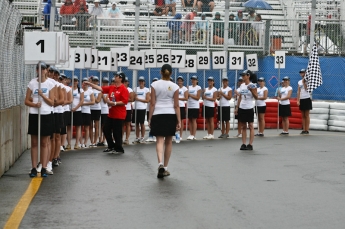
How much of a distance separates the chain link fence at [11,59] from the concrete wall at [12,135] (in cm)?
19

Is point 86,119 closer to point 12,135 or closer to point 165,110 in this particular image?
point 12,135

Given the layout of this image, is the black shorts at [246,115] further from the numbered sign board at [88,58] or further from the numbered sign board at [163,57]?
the numbered sign board at [163,57]

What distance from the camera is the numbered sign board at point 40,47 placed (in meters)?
14.4

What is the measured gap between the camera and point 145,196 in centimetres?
1134

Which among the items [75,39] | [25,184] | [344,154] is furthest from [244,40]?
[25,184]

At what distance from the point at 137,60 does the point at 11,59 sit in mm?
8474

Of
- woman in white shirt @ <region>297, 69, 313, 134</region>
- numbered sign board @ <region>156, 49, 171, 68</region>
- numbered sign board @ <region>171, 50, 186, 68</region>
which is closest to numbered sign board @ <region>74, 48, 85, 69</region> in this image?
numbered sign board @ <region>156, 49, 171, 68</region>

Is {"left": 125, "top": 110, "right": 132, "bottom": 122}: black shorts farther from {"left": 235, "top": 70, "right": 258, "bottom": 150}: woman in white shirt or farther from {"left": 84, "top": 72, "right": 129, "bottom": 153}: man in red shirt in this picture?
{"left": 235, "top": 70, "right": 258, "bottom": 150}: woman in white shirt

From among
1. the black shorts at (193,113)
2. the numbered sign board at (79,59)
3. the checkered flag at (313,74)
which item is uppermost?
the numbered sign board at (79,59)

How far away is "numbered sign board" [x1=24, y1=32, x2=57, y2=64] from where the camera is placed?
14.4m

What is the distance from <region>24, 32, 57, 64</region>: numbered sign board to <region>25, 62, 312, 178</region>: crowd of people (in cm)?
20

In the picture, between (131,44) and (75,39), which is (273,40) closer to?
Answer: (131,44)

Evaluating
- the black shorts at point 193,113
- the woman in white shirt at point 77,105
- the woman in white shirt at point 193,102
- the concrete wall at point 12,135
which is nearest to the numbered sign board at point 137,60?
the woman in white shirt at point 193,102

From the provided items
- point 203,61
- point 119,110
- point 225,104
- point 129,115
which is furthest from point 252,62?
point 119,110
